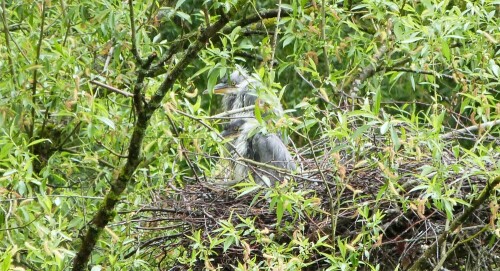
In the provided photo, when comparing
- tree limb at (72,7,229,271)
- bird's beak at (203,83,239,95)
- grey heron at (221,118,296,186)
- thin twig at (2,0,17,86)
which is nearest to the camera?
tree limb at (72,7,229,271)

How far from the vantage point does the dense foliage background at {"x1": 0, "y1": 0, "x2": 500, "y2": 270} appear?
10.6 feet

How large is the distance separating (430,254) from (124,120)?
4.95 feet

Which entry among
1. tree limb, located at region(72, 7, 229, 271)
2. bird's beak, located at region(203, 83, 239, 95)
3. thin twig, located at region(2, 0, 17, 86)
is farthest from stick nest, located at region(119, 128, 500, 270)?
bird's beak, located at region(203, 83, 239, 95)

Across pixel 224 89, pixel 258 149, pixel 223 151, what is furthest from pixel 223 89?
pixel 223 151

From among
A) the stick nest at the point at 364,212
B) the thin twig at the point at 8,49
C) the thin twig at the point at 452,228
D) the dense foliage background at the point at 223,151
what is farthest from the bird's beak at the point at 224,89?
the thin twig at the point at 452,228

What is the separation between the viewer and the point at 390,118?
3066 mm

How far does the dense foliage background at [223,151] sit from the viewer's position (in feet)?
10.6

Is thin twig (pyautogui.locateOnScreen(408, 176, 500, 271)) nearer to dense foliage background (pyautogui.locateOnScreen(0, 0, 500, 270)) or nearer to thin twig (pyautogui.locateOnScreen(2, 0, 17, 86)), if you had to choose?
dense foliage background (pyautogui.locateOnScreen(0, 0, 500, 270))

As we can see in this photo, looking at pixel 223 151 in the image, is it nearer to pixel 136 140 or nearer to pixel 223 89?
pixel 136 140

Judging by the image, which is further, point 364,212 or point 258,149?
point 258,149

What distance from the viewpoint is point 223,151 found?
398 cm

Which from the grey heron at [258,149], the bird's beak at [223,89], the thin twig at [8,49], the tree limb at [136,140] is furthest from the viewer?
Answer: the bird's beak at [223,89]

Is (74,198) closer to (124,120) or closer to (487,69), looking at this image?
(124,120)

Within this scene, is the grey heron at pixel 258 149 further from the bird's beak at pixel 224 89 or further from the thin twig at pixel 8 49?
the thin twig at pixel 8 49
